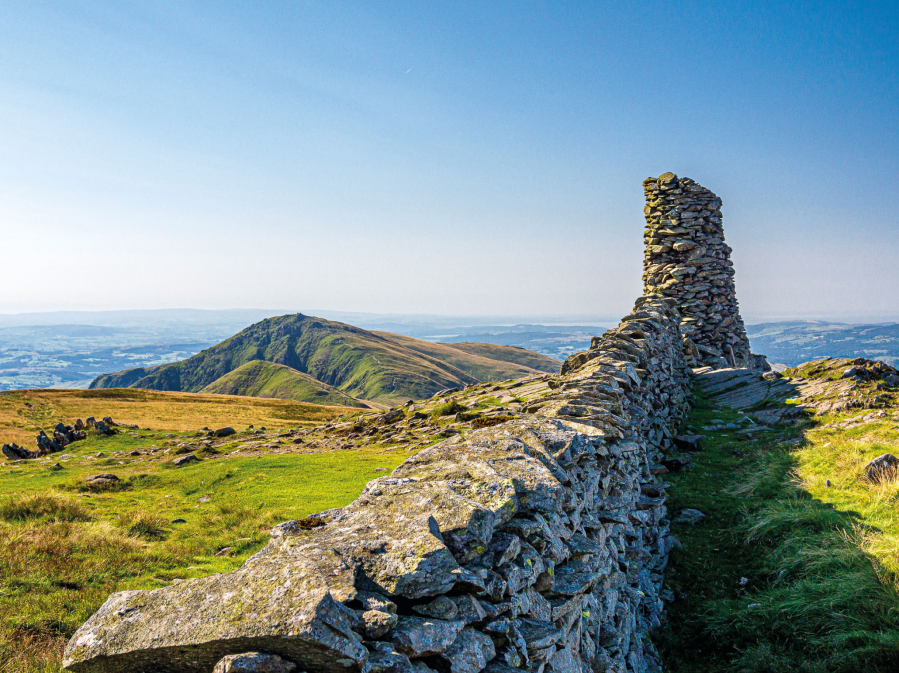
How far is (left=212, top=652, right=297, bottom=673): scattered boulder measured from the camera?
3455mm

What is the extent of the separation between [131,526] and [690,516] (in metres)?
15.7

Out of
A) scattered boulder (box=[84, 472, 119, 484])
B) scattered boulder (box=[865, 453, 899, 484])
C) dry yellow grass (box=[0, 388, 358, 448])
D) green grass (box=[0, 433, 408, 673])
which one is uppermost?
scattered boulder (box=[865, 453, 899, 484])

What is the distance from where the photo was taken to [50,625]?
7.73 metres

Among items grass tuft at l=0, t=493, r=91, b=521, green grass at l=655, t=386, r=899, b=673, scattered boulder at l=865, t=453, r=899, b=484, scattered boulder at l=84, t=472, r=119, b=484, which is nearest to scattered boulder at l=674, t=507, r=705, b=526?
green grass at l=655, t=386, r=899, b=673

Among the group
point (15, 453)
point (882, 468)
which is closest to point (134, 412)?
point (15, 453)

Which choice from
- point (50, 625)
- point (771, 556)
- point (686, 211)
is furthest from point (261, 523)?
point (686, 211)

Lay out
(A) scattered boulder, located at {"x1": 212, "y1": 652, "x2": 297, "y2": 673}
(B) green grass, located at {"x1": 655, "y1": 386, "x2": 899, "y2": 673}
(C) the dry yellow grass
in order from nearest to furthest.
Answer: (A) scattered boulder, located at {"x1": 212, "y1": 652, "x2": 297, "y2": 673} < (B) green grass, located at {"x1": 655, "y1": 386, "x2": 899, "y2": 673} < (C) the dry yellow grass

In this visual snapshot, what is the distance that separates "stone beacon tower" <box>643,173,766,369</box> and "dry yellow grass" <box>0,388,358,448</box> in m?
36.3

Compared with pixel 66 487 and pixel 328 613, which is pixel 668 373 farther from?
pixel 66 487

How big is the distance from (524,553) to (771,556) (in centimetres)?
803

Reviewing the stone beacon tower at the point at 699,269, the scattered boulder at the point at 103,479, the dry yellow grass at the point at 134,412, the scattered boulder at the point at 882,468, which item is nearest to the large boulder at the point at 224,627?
the scattered boulder at the point at 882,468

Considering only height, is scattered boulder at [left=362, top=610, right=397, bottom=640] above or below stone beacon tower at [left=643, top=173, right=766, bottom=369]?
below

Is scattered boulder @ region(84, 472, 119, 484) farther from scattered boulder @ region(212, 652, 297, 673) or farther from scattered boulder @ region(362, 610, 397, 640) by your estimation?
scattered boulder @ region(362, 610, 397, 640)

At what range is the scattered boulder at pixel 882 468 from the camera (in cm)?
1162
